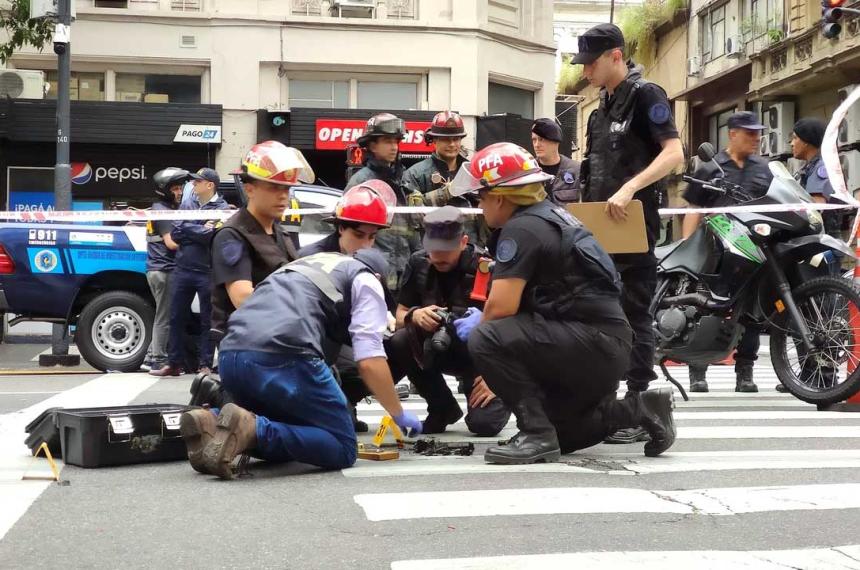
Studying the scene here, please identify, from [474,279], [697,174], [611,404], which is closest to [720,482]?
[611,404]

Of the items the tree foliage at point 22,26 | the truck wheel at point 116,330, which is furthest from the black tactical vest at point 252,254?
the tree foliage at point 22,26

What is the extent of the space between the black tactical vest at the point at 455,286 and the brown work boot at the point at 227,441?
2285 millimetres

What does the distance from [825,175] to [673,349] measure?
1.96 m

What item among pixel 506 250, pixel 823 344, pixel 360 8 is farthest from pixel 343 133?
pixel 506 250

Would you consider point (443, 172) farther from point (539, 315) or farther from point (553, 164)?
point (539, 315)

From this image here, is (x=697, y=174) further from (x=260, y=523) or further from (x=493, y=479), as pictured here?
(x=260, y=523)

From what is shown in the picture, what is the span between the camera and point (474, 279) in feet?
24.1

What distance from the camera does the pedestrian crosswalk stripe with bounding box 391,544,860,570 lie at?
146 inches

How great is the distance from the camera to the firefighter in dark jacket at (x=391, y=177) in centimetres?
852

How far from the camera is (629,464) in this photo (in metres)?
5.60

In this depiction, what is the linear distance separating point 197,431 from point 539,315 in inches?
60.6

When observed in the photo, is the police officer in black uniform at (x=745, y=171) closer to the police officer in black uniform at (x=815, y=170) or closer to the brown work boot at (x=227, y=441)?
the police officer in black uniform at (x=815, y=170)

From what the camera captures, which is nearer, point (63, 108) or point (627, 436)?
point (627, 436)

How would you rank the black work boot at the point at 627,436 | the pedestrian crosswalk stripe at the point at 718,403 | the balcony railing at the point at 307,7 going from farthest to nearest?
the balcony railing at the point at 307,7 → the pedestrian crosswalk stripe at the point at 718,403 → the black work boot at the point at 627,436
